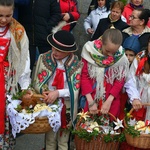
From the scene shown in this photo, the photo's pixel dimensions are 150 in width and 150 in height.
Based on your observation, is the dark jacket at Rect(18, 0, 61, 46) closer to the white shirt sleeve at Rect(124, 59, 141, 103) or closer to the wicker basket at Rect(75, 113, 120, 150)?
the white shirt sleeve at Rect(124, 59, 141, 103)

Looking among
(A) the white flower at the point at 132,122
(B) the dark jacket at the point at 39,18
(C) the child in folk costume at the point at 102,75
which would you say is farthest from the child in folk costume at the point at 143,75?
(B) the dark jacket at the point at 39,18

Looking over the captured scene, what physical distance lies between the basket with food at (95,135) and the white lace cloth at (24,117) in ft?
0.82

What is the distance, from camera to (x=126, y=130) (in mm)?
3910

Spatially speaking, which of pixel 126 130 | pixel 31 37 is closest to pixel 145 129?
pixel 126 130

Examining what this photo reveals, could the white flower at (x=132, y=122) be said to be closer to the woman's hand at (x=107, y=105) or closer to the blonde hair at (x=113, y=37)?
the woman's hand at (x=107, y=105)

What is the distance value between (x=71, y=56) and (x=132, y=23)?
1439 mm

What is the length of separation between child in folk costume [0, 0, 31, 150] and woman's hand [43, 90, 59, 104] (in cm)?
23

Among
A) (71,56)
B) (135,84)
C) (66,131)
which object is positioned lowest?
(66,131)

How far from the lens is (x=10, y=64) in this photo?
4078 mm

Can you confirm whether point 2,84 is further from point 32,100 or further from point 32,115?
point 32,115

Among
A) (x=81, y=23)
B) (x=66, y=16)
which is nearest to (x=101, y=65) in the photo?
(x=66, y=16)

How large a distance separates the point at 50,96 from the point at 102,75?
0.62 m

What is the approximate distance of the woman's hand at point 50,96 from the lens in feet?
13.4

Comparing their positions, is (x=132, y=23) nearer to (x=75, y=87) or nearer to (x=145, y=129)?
(x=75, y=87)
